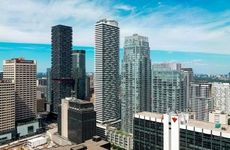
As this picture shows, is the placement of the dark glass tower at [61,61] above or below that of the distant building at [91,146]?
above

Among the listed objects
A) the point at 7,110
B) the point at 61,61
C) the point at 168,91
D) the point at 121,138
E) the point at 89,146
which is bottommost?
the point at 121,138

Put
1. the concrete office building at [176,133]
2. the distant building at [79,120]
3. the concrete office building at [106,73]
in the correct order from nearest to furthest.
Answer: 1. the concrete office building at [176,133]
2. the distant building at [79,120]
3. the concrete office building at [106,73]

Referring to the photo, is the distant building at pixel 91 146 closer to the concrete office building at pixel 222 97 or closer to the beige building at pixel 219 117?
the beige building at pixel 219 117

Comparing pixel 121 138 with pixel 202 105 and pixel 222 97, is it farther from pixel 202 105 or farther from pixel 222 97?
pixel 222 97

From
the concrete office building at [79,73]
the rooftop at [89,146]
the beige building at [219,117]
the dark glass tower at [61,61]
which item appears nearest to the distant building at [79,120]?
the rooftop at [89,146]

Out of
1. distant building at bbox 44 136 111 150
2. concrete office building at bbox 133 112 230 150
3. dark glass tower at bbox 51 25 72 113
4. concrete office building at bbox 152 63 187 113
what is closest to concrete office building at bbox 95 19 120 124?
concrete office building at bbox 152 63 187 113

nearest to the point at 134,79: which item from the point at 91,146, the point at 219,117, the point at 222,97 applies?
the point at 219,117

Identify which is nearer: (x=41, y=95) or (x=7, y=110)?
(x=7, y=110)
